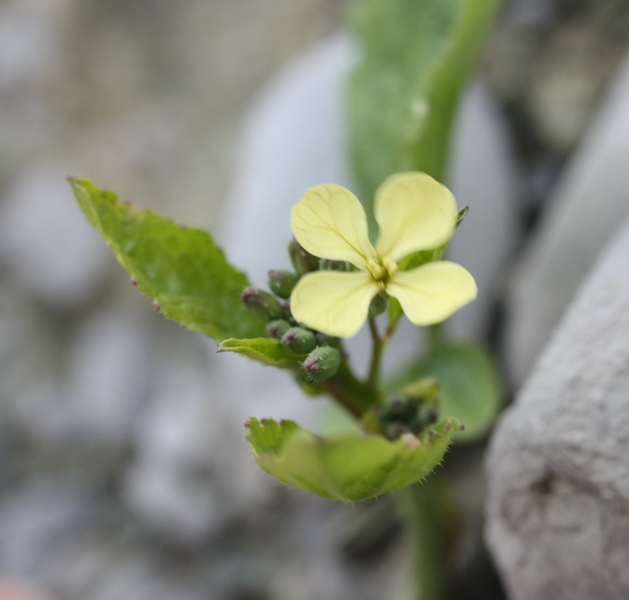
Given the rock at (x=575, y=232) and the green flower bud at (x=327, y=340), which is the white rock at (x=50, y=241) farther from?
the green flower bud at (x=327, y=340)

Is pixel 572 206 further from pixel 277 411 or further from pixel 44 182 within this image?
pixel 44 182

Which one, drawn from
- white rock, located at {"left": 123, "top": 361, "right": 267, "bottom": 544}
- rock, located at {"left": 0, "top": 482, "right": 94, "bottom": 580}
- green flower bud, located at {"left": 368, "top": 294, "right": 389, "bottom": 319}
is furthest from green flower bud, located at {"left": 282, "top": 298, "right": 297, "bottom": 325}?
rock, located at {"left": 0, "top": 482, "right": 94, "bottom": 580}

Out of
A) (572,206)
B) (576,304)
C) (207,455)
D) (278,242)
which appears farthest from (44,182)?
(576,304)

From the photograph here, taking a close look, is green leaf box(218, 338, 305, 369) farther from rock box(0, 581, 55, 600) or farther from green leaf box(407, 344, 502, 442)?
rock box(0, 581, 55, 600)

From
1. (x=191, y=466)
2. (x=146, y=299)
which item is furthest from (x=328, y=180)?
(x=146, y=299)

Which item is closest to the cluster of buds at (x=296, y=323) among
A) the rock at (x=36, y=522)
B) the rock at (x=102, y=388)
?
the rock at (x=36, y=522)
